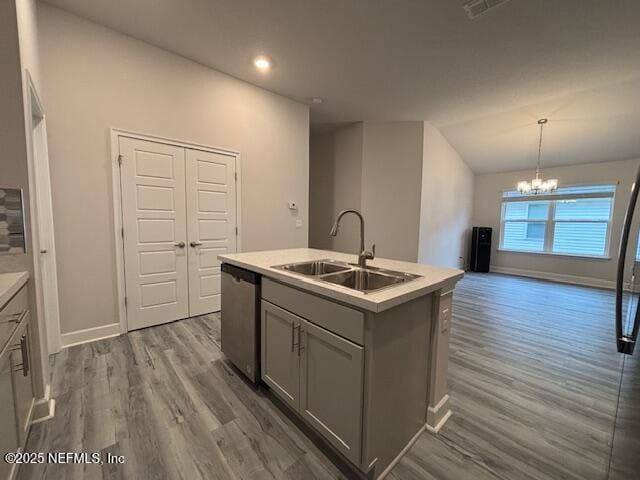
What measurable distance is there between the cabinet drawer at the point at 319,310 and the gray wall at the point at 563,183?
7015 millimetres

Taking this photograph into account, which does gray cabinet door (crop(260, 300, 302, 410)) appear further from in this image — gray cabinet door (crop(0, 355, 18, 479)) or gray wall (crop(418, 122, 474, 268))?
gray wall (crop(418, 122, 474, 268))

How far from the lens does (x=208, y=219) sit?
333cm

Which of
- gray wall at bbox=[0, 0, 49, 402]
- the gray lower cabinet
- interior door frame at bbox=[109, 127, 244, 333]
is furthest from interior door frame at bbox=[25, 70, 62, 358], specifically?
the gray lower cabinet

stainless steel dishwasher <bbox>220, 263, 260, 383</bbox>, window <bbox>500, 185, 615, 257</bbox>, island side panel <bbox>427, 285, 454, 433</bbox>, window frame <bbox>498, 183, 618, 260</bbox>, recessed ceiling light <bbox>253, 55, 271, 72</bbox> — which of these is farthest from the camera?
window <bbox>500, 185, 615, 257</bbox>

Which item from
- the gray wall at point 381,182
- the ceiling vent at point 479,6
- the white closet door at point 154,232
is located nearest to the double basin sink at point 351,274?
the white closet door at point 154,232

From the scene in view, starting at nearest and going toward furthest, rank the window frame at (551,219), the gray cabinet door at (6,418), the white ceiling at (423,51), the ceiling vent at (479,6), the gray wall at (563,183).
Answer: the gray cabinet door at (6,418)
the ceiling vent at (479,6)
the white ceiling at (423,51)
the gray wall at (563,183)
the window frame at (551,219)

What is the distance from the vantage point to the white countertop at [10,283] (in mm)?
1088

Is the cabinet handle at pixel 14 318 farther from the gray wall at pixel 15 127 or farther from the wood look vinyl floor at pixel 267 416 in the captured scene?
the wood look vinyl floor at pixel 267 416

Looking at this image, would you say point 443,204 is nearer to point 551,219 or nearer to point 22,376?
point 551,219

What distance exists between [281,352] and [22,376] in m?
1.26

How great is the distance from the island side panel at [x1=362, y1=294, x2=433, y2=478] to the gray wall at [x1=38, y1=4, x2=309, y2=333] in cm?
282

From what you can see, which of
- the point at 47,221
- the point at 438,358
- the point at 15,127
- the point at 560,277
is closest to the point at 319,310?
the point at 438,358

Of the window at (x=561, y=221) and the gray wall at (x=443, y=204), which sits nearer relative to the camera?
the gray wall at (x=443, y=204)

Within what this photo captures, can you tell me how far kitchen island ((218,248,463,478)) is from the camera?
3.89 feet
